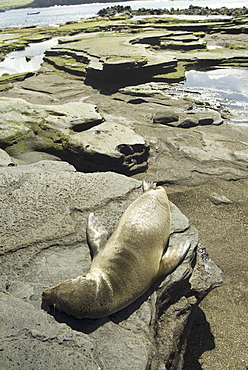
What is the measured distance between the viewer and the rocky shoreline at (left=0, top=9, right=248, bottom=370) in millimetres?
2639

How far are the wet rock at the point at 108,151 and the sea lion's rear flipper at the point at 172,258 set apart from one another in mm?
3048

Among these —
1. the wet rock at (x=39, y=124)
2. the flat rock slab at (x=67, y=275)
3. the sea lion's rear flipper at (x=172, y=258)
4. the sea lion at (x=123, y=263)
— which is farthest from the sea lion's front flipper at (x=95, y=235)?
the wet rock at (x=39, y=124)

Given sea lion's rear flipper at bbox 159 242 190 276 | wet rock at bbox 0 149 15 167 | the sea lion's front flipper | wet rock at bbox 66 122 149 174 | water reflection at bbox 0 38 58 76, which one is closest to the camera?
sea lion's rear flipper at bbox 159 242 190 276

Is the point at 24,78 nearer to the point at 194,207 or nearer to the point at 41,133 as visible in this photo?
the point at 41,133

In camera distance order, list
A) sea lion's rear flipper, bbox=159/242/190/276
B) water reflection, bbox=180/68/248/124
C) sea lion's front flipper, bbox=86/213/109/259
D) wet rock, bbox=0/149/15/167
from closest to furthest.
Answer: sea lion's rear flipper, bbox=159/242/190/276 → sea lion's front flipper, bbox=86/213/109/259 → wet rock, bbox=0/149/15/167 → water reflection, bbox=180/68/248/124

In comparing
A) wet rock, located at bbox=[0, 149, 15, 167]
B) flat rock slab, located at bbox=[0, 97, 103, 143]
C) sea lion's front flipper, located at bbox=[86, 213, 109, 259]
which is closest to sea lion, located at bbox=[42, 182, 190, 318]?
sea lion's front flipper, located at bbox=[86, 213, 109, 259]

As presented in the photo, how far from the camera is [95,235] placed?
348 cm

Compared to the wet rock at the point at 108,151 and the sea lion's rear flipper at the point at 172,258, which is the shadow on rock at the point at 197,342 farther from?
the wet rock at the point at 108,151

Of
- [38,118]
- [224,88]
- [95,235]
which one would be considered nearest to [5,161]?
[38,118]

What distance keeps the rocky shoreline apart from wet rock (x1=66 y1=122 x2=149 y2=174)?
2 centimetres

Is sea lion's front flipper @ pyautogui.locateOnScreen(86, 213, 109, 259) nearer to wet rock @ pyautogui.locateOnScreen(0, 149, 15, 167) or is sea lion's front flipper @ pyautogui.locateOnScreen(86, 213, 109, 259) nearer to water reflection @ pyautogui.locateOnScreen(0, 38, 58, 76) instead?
wet rock @ pyautogui.locateOnScreen(0, 149, 15, 167)

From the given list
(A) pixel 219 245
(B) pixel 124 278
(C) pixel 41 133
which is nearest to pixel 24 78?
(C) pixel 41 133

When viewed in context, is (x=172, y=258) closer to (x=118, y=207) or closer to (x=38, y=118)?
(x=118, y=207)

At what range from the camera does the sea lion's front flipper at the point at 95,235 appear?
338 centimetres
